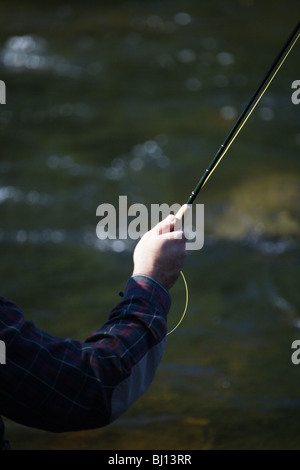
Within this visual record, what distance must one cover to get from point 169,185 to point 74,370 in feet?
11.7

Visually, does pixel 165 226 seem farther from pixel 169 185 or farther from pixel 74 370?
pixel 169 185

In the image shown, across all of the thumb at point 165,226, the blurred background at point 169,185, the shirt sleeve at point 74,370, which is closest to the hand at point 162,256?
the thumb at point 165,226

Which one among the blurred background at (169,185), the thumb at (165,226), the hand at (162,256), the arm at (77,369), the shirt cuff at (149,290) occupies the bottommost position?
the arm at (77,369)

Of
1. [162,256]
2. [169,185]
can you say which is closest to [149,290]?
[162,256]

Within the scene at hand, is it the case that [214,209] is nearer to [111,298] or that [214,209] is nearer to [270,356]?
[111,298]

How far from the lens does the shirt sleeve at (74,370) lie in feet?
4.33

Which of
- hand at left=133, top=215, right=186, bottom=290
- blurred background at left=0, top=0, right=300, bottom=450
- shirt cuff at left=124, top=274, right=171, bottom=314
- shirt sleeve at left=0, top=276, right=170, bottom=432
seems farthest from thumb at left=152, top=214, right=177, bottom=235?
blurred background at left=0, top=0, right=300, bottom=450

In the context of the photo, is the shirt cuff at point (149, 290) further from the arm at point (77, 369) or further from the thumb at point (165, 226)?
the thumb at point (165, 226)

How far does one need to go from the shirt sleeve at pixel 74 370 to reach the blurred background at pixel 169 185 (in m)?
1.37

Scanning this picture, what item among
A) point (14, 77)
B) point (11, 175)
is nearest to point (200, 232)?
point (11, 175)

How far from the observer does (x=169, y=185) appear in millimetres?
4840

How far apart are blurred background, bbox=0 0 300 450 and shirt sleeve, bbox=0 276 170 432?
4.50 ft

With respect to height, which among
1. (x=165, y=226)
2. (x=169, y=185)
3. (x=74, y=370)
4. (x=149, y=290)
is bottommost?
(x=74, y=370)

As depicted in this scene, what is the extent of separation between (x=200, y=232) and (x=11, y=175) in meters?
1.58
